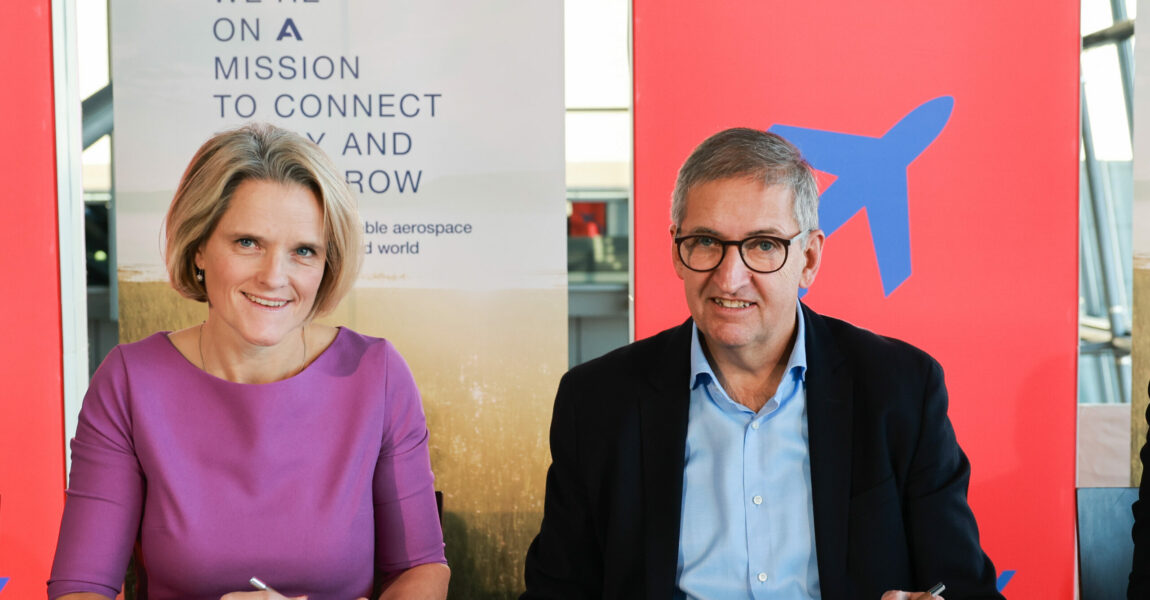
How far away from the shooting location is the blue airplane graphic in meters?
3.14

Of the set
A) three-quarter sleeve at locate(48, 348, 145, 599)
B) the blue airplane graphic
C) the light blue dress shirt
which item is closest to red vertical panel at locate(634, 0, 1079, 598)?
the blue airplane graphic

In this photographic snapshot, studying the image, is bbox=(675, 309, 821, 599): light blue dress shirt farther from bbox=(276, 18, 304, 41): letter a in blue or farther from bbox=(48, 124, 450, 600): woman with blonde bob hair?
bbox=(276, 18, 304, 41): letter a in blue

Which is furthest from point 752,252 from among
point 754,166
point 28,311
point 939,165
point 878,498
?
point 28,311

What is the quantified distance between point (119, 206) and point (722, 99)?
76.0 inches

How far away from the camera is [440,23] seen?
3117 mm

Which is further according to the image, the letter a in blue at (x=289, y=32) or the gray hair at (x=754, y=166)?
the letter a in blue at (x=289, y=32)

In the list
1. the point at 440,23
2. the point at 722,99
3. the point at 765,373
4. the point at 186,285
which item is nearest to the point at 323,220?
the point at 186,285

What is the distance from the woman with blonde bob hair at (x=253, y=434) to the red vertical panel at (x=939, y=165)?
4.62 feet

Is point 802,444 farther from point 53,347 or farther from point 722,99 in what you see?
point 53,347

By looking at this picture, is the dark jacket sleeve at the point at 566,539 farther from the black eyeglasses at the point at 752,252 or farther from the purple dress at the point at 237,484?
the black eyeglasses at the point at 752,252

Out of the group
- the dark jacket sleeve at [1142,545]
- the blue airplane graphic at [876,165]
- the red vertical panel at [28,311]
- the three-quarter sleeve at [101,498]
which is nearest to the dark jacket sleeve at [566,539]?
the three-quarter sleeve at [101,498]

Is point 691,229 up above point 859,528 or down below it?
above

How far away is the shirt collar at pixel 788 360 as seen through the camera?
1.85 metres

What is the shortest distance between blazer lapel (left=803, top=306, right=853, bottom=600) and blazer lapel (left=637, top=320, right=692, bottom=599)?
0.77 ft
